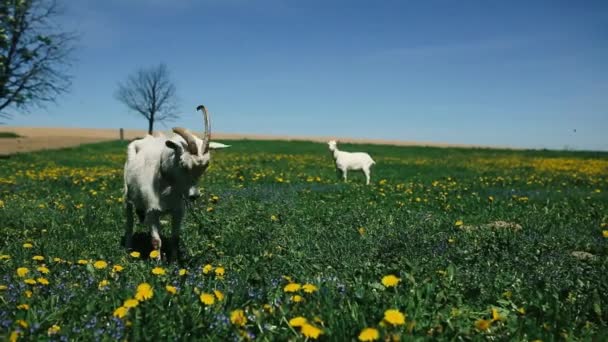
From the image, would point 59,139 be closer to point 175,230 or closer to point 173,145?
point 175,230

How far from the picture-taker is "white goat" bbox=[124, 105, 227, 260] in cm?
498

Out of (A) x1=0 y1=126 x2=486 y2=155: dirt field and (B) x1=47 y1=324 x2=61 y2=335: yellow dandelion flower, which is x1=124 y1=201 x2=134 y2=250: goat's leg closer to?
(B) x1=47 y1=324 x2=61 y2=335: yellow dandelion flower

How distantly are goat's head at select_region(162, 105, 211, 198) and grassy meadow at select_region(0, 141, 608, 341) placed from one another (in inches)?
38.8

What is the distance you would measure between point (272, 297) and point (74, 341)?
153cm

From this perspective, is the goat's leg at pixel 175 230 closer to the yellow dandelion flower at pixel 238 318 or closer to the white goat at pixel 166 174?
the white goat at pixel 166 174

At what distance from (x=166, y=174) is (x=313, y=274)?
218 centimetres

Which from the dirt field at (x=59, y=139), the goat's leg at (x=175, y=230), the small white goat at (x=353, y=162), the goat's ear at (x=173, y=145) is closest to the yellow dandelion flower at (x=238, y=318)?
the goat's ear at (x=173, y=145)

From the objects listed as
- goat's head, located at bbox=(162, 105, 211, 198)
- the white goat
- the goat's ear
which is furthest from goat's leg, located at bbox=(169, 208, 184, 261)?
the goat's ear

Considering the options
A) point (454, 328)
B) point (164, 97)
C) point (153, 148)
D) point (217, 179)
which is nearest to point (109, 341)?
point (454, 328)

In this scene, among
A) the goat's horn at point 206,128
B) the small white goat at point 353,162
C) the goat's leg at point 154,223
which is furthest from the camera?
the small white goat at point 353,162

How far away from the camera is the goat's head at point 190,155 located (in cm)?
493

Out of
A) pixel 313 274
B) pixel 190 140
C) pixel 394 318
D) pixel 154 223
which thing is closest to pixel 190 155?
pixel 190 140

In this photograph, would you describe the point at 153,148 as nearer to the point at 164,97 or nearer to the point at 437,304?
the point at 437,304

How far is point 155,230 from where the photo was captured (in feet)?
19.4
